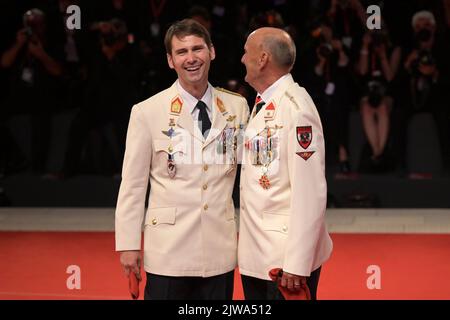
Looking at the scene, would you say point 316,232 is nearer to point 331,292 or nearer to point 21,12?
point 331,292

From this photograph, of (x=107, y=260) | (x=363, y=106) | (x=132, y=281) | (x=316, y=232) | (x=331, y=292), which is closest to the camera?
(x=316, y=232)

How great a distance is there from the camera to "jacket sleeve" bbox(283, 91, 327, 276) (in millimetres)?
3002

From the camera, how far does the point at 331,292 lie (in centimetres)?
505

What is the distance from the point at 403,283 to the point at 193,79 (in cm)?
259

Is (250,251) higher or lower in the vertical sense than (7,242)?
higher

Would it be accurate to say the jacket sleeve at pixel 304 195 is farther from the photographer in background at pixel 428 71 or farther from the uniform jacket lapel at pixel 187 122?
the photographer in background at pixel 428 71

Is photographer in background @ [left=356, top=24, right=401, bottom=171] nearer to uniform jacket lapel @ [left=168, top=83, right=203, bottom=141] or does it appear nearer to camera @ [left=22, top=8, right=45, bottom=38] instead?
camera @ [left=22, top=8, right=45, bottom=38]

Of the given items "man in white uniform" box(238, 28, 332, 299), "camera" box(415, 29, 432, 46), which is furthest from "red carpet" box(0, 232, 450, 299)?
"camera" box(415, 29, 432, 46)

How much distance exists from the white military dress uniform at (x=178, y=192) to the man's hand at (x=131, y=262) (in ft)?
0.08

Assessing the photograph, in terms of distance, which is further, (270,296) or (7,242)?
(7,242)

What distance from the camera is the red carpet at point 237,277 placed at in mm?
5072

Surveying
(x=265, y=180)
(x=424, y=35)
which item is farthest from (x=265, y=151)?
(x=424, y=35)

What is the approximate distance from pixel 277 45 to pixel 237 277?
2.54m

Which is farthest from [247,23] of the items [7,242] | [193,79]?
[193,79]
